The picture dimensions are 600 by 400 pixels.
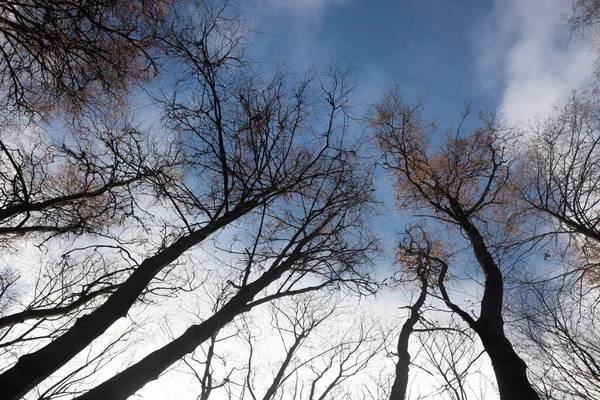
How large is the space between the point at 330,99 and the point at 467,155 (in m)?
5.88

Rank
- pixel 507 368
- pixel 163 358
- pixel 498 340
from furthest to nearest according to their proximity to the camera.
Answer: pixel 498 340 < pixel 507 368 < pixel 163 358

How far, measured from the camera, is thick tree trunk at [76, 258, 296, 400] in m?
3.21

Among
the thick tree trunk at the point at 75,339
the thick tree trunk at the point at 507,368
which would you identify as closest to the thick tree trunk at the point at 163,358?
the thick tree trunk at the point at 75,339

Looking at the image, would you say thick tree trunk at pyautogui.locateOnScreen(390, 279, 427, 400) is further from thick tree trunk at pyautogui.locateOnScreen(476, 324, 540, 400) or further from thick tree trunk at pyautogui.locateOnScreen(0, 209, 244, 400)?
thick tree trunk at pyautogui.locateOnScreen(0, 209, 244, 400)

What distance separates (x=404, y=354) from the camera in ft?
26.6

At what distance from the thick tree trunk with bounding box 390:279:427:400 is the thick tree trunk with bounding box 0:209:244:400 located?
17.6 feet

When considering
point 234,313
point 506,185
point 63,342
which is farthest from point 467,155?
point 63,342

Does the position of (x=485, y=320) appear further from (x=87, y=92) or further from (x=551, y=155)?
(x=87, y=92)

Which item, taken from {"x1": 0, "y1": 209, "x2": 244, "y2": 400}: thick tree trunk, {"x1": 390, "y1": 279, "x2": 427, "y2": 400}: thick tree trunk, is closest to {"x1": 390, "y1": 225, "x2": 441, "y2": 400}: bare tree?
{"x1": 390, "y1": 279, "x2": 427, "y2": 400}: thick tree trunk

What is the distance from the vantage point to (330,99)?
6195 mm

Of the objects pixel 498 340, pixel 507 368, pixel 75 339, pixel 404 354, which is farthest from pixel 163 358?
pixel 404 354

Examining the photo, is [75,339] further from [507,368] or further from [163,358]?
[507,368]

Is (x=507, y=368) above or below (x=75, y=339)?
above

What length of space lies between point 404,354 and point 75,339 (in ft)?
23.4
